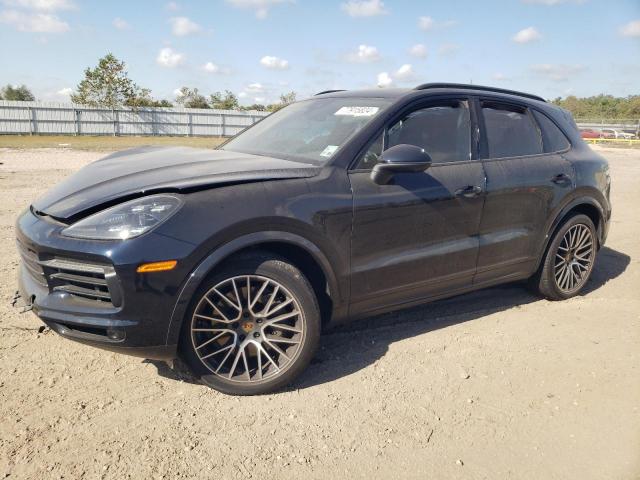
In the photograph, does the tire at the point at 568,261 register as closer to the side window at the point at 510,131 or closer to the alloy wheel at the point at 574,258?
the alloy wheel at the point at 574,258

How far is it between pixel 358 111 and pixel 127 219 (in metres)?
1.78

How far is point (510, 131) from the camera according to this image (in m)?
4.28

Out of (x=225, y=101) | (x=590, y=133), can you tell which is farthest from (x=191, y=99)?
(x=590, y=133)

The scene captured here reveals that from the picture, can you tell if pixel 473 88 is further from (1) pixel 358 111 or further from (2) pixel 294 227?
(2) pixel 294 227

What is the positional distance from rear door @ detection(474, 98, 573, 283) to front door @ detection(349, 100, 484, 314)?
0.52ft

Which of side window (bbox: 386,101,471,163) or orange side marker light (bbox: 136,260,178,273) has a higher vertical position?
side window (bbox: 386,101,471,163)

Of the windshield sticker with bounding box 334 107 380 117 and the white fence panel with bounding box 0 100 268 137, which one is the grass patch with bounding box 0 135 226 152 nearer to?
the white fence panel with bounding box 0 100 268 137

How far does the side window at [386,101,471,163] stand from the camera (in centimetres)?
362

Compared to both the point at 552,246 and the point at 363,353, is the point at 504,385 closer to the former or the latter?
the point at 363,353

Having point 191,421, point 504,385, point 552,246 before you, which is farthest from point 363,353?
point 552,246

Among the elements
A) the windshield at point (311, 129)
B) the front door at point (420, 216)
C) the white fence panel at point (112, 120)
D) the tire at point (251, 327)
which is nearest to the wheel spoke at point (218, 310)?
the tire at point (251, 327)

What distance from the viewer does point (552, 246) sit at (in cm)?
451

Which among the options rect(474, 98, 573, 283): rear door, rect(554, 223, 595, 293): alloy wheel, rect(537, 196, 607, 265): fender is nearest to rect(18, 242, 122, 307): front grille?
rect(474, 98, 573, 283): rear door

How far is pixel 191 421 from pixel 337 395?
83 cm
